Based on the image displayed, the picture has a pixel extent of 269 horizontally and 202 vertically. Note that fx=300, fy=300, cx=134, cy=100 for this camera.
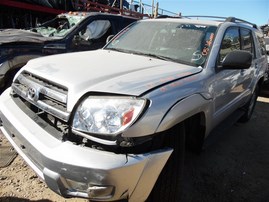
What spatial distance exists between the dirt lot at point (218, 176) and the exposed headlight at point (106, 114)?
1080 mm

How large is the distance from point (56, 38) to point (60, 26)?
3.27 feet

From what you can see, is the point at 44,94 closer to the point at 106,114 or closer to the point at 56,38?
the point at 106,114

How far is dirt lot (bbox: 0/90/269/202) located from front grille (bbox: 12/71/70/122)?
0.86 meters

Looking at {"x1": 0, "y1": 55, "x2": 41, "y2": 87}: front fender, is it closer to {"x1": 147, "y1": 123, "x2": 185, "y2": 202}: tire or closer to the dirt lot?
the dirt lot

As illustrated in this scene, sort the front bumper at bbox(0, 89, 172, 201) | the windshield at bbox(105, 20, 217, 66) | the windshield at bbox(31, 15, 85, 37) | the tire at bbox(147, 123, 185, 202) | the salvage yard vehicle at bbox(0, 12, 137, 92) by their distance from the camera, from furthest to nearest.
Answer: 1. the windshield at bbox(31, 15, 85, 37)
2. the salvage yard vehicle at bbox(0, 12, 137, 92)
3. the windshield at bbox(105, 20, 217, 66)
4. the tire at bbox(147, 123, 185, 202)
5. the front bumper at bbox(0, 89, 172, 201)

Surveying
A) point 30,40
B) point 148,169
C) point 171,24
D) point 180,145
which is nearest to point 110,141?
point 148,169

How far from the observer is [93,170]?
183cm

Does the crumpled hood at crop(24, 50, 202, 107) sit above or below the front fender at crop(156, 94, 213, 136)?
above

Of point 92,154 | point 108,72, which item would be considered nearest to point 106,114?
point 92,154

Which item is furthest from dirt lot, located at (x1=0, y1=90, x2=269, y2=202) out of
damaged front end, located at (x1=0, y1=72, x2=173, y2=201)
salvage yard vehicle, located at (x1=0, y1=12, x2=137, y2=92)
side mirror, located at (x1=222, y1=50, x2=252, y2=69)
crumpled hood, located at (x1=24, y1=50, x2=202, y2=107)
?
salvage yard vehicle, located at (x1=0, y1=12, x2=137, y2=92)

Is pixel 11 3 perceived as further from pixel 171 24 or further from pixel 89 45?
pixel 171 24

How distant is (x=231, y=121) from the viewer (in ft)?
13.0

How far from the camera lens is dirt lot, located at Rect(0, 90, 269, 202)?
2.85 metres

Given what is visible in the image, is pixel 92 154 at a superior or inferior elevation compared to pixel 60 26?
inferior
